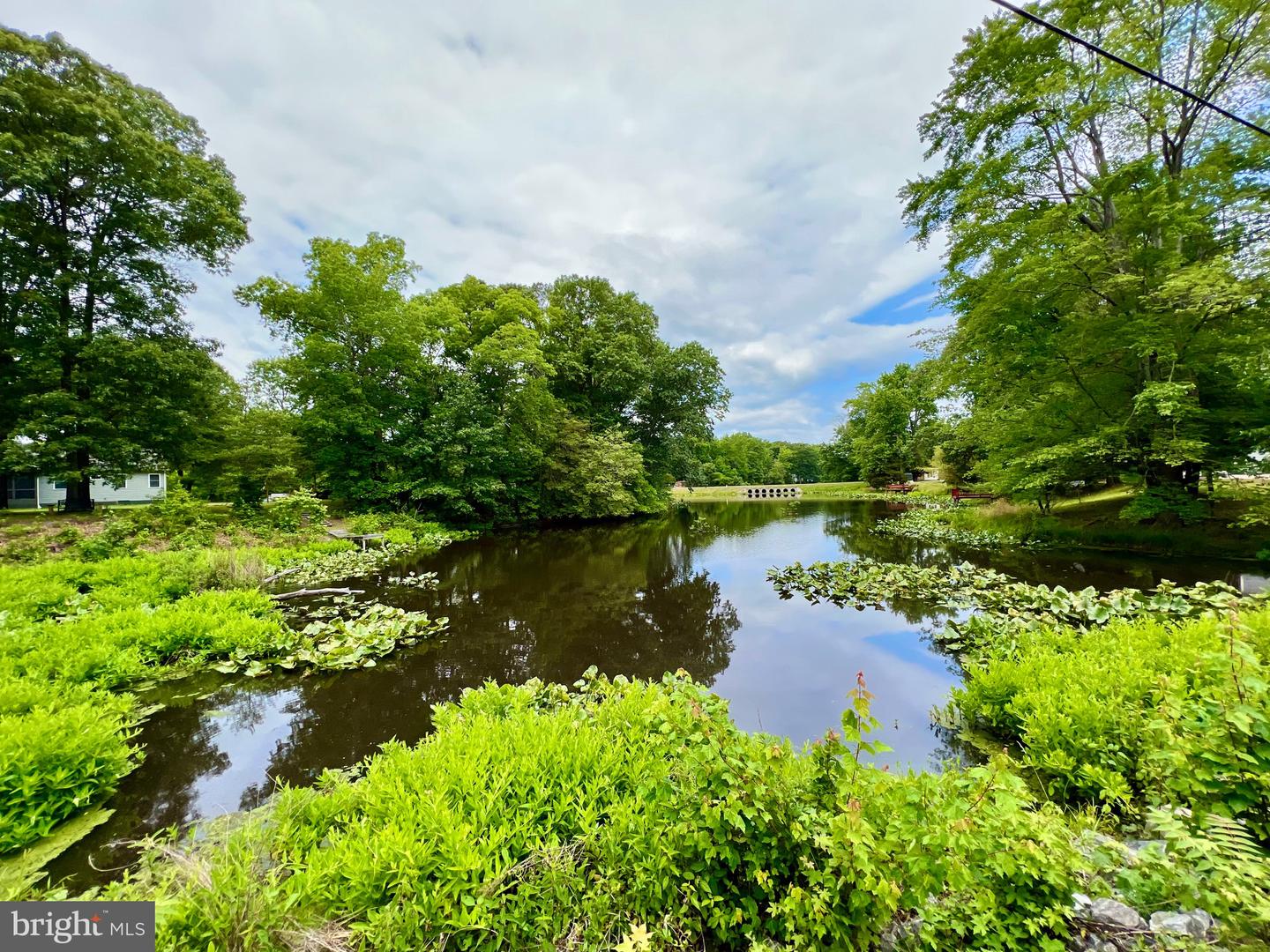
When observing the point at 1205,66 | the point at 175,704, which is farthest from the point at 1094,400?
the point at 175,704

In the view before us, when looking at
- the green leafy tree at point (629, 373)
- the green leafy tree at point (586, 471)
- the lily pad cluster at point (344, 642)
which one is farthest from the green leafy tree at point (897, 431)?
the lily pad cluster at point (344, 642)

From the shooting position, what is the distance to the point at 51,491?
20766mm

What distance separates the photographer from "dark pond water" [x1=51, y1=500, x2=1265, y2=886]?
3.60 meters

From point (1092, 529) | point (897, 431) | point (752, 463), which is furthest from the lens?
point (752, 463)

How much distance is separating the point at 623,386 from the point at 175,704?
2146 centimetres

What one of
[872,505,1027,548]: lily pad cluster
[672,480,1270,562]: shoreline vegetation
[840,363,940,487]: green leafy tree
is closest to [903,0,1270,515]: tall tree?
[672,480,1270,562]: shoreline vegetation

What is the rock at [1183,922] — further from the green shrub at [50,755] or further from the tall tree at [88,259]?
the tall tree at [88,259]

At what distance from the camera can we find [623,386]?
2427cm

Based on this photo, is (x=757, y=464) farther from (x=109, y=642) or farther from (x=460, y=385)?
(x=109, y=642)

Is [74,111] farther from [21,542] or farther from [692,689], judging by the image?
[692,689]

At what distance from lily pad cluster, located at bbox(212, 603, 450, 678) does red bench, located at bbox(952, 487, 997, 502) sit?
1035 inches

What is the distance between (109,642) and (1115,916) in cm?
831

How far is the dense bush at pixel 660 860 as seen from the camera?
153cm

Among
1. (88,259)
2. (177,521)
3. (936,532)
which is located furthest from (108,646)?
(936,532)
